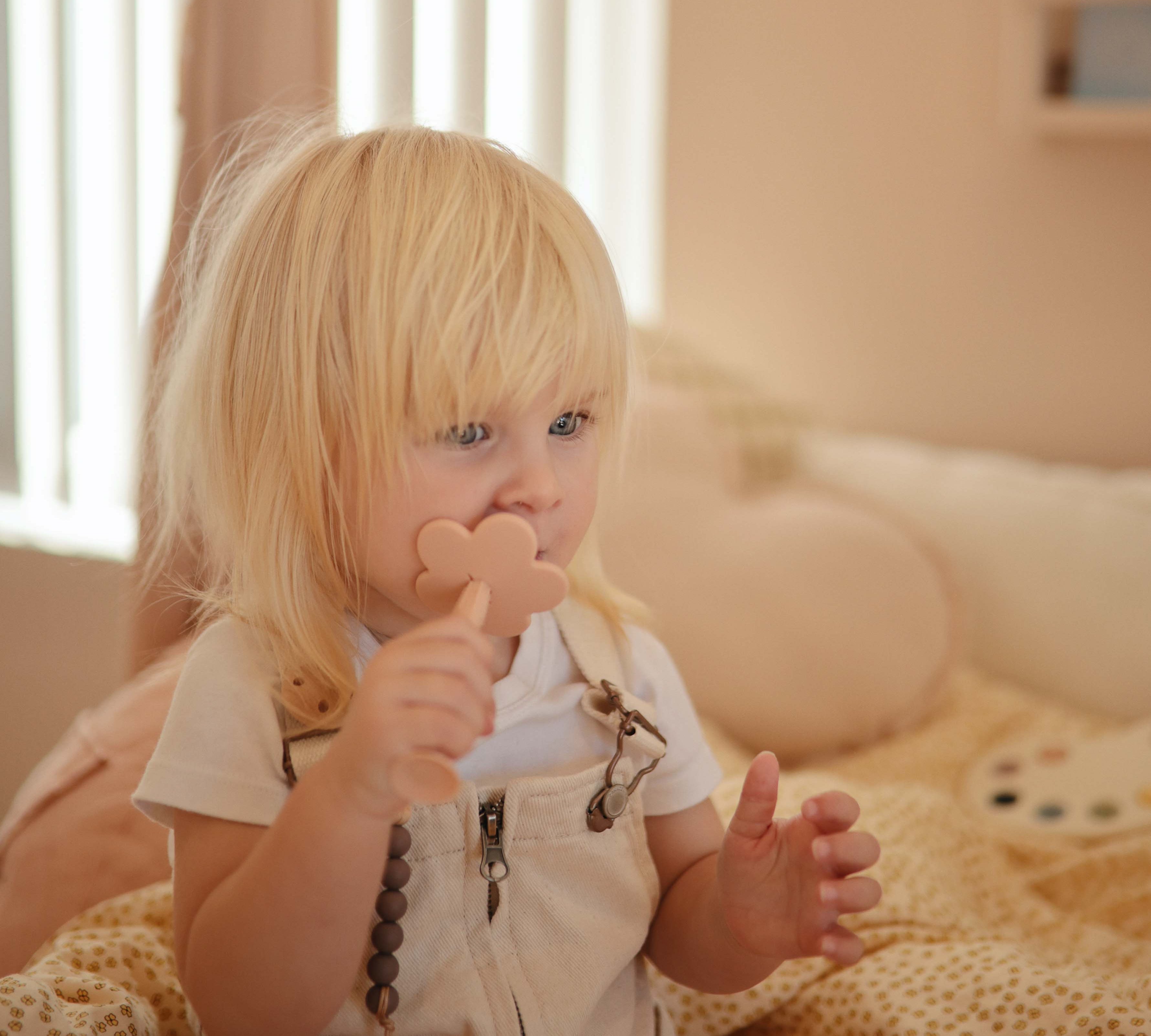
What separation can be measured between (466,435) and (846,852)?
0.94 feet

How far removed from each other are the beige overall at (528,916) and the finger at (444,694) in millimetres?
125

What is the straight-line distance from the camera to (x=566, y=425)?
1.98 feet

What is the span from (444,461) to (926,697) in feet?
2.73

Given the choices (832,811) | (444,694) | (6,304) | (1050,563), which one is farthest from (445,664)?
(1050,563)

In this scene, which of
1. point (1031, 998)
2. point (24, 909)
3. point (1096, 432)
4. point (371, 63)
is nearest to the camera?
point (1031, 998)

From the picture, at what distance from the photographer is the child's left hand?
572mm

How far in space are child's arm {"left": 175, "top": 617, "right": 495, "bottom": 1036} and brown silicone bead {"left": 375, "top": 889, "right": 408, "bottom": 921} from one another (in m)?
0.03

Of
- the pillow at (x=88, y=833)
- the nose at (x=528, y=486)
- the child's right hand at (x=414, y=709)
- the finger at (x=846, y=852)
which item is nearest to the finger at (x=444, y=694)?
the child's right hand at (x=414, y=709)

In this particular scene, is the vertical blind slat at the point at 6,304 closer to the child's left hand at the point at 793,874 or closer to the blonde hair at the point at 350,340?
the blonde hair at the point at 350,340

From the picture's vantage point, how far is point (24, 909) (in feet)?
2.50

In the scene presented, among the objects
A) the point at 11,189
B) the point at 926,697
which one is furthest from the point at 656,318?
the point at 11,189

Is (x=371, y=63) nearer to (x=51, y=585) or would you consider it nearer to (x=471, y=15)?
(x=471, y=15)

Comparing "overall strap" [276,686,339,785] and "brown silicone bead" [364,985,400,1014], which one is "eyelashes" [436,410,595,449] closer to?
"overall strap" [276,686,339,785]

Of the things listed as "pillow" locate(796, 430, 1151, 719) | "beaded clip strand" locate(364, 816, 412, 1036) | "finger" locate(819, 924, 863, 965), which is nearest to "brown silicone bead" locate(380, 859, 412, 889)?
"beaded clip strand" locate(364, 816, 412, 1036)
